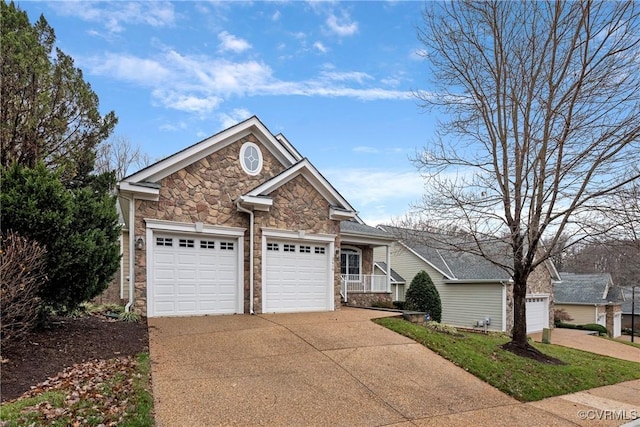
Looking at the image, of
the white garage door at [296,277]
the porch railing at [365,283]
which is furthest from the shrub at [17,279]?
the porch railing at [365,283]

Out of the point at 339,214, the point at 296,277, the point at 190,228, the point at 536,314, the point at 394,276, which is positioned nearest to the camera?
the point at 190,228

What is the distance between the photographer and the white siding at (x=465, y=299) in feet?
68.2

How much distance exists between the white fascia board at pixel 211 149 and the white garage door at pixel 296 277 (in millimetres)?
3033

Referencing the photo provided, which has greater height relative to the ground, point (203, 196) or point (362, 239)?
point (203, 196)

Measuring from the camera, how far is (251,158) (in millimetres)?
13203

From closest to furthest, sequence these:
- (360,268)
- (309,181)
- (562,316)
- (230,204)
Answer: (230,204)
(309,181)
(360,268)
(562,316)

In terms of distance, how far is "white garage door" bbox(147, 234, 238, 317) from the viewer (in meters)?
11.1

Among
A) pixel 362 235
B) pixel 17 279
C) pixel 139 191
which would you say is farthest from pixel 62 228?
pixel 362 235

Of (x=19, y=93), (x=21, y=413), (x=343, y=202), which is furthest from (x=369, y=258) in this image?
(x=21, y=413)

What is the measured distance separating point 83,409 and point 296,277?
834 cm

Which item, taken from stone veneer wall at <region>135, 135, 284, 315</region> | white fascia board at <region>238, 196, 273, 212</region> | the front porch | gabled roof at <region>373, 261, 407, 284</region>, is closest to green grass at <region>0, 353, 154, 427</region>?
stone veneer wall at <region>135, 135, 284, 315</region>

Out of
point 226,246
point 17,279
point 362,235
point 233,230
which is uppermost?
point 233,230

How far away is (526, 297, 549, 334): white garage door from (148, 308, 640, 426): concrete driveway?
14.4m

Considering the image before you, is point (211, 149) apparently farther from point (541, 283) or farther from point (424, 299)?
point (541, 283)
